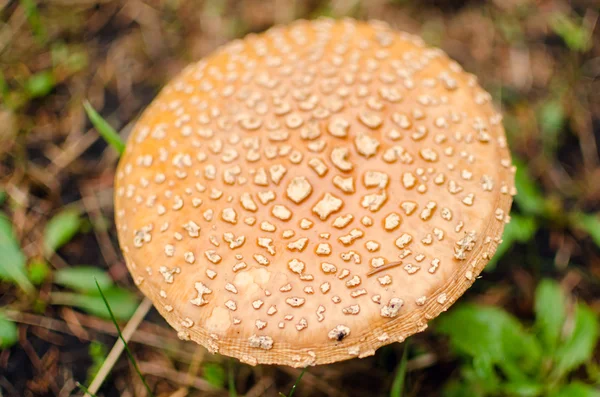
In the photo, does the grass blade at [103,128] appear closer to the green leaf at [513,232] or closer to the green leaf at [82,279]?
the green leaf at [82,279]

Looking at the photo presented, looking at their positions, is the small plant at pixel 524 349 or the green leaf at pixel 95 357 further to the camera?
the green leaf at pixel 95 357

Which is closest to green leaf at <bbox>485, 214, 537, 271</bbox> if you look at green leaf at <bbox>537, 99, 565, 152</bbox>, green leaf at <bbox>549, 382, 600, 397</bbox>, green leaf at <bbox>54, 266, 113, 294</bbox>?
green leaf at <bbox>549, 382, 600, 397</bbox>

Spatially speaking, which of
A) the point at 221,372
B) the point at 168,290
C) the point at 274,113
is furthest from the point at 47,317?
the point at 274,113

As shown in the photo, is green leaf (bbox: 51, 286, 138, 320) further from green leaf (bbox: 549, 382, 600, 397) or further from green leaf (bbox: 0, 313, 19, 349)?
green leaf (bbox: 549, 382, 600, 397)

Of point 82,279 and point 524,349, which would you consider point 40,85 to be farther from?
point 524,349

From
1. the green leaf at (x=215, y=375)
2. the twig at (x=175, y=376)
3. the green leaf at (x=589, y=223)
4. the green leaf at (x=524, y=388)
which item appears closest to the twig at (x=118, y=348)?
the twig at (x=175, y=376)

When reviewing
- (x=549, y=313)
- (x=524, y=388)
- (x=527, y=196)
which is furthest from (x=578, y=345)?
(x=527, y=196)
